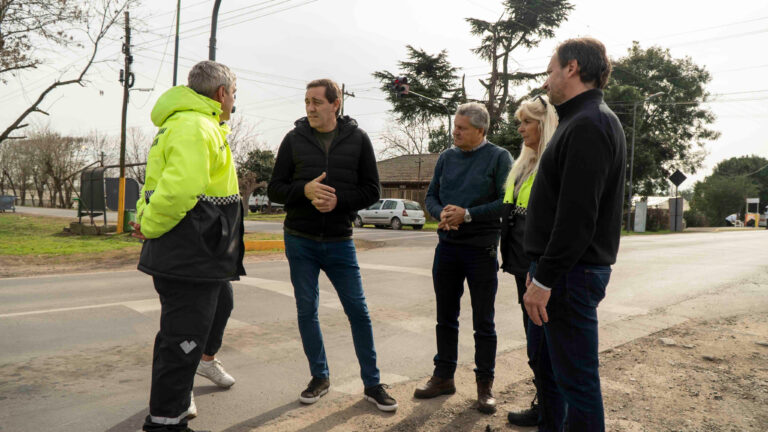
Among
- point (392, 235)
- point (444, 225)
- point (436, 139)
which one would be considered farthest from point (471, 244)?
point (436, 139)

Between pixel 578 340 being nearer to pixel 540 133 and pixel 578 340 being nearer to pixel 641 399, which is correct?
pixel 540 133

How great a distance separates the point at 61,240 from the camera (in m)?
16.1

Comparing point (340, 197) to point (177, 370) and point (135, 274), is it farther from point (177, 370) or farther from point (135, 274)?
point (135, 274)

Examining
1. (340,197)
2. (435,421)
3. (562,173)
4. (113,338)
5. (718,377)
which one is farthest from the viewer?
(113,338)

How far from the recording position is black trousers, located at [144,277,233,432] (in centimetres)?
257

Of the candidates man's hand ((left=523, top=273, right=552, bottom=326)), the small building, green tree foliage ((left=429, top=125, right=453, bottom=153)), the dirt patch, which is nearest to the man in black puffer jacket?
the dirt patch

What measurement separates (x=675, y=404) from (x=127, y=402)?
11.7 feet

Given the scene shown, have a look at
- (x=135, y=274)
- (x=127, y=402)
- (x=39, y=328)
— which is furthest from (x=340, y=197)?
(x=135, y=274)

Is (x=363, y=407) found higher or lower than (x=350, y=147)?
lower

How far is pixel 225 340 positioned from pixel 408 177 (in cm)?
3594

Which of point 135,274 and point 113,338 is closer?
point 113,338

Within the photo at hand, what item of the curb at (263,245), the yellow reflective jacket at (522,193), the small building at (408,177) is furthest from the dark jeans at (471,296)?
the small building at (408,177)

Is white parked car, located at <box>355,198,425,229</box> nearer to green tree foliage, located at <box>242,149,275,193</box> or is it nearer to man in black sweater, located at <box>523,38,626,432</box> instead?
green tree foliage, located at <box>242,149,275,193</box>

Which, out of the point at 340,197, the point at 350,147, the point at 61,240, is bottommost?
the point at 61,240
